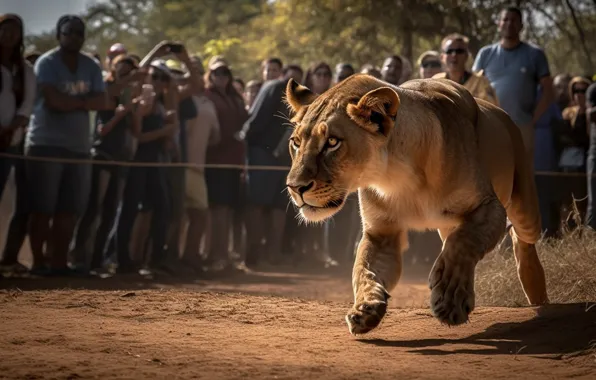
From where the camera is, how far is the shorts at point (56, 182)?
922cm

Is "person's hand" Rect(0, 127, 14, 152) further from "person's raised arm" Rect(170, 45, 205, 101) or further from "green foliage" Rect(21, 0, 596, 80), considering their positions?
"green foliage" Rect(21, 0, 596, 80)

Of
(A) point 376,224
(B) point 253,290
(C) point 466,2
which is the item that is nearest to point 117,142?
(B) point 253,290

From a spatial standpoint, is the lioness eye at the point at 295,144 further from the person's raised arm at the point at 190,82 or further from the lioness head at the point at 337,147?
the person's raised arm at the point at 190,82

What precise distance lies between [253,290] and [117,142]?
6.34ft

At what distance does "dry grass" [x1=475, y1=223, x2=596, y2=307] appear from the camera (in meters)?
6.77

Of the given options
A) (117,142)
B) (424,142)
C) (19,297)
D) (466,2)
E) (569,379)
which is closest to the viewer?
(569,379)

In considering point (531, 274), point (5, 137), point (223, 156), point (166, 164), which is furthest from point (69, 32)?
point (531, 274)

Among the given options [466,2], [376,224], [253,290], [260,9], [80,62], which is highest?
[260,9]

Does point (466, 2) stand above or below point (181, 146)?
above

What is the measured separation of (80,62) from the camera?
9.45 metres

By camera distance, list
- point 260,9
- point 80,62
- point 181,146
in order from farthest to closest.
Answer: point 260,9 < point 181,146 < point 80,62

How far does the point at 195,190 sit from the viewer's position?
432 inches

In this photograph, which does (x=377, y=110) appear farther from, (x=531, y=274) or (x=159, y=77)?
(x=159, y=77)

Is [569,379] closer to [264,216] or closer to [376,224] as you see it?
[376,224]
